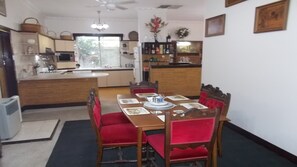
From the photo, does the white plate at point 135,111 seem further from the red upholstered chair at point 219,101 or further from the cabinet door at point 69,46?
the cabinet door at point 69,46

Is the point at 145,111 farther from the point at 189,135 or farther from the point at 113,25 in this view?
the point at 113,25

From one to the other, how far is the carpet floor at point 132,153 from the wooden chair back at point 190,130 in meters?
0.91

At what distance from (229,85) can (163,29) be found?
3438mm

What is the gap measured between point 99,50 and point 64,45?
1549 millimetres

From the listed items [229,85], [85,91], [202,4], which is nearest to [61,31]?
[85,91]

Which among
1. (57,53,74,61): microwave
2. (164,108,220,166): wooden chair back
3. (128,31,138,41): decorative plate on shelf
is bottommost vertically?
(164,108,220,166): wooden chair back

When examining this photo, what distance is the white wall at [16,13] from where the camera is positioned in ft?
13.6

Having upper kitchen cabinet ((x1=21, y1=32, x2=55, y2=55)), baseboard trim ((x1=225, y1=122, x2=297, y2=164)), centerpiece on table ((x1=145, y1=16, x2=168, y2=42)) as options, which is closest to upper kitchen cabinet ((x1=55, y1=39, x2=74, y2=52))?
upper kitchen cabinet ((x1=21, y1=32, x2=55, y2=55))

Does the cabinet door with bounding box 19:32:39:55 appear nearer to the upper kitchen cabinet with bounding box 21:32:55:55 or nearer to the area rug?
the upper kitchen cabinet with bounding box 21:32:55:55

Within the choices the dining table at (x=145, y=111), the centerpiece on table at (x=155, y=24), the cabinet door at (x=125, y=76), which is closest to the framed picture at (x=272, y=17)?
the dining table at (x=145, y=111)

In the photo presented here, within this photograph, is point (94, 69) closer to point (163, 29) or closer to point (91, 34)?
point (91, 34)

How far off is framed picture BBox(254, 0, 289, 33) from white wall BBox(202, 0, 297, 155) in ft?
0.21

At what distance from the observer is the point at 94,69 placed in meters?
7.81

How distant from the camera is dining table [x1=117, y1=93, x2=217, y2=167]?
1.76 meters
